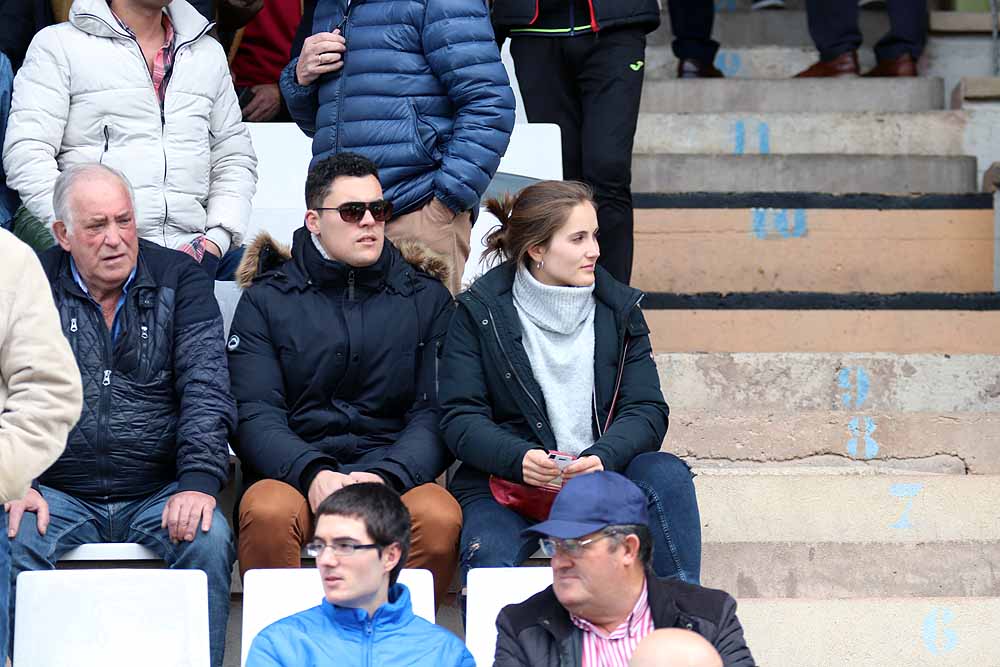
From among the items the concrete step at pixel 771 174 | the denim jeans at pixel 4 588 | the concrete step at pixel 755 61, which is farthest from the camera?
the concrete step at pixel 755 61

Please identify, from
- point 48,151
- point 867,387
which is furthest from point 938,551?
point 48,151

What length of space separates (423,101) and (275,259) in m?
0.60

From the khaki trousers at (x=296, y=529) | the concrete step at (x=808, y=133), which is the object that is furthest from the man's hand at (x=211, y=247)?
the concrete step at (x=808, y=133)

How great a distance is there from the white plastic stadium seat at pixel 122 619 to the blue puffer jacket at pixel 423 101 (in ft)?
4.60

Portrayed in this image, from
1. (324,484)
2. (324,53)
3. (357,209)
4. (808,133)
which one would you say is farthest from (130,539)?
(808,133)

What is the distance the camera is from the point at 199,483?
141 inches

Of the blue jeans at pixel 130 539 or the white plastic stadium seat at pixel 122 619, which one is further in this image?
the blue jeans at pixel 130 539

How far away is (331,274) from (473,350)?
391 millimetres

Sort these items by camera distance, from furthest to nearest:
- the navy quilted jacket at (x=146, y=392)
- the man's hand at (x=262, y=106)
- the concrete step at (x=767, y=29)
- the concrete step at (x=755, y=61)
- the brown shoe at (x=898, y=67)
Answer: the concrete step at (x=767, y=29), the concrete step at (x=755, y=61), the brown shoe at (x=898, y=67), the man's hand at (x=262, y=106), the navy quilted jacket at (x=146, y=392)

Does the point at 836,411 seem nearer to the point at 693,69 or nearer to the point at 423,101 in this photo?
the point at 423,101

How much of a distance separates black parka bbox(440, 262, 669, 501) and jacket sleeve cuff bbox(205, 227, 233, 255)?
2.88 ft

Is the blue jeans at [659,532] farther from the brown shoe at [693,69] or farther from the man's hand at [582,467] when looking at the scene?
the brown shoe at [693,69]

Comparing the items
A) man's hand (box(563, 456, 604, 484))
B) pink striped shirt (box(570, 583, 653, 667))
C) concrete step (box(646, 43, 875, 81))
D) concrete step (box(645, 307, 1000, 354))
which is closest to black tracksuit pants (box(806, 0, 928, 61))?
concrete step (box(646, 43, 875, 81))

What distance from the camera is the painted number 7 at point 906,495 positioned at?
407 centimetres
